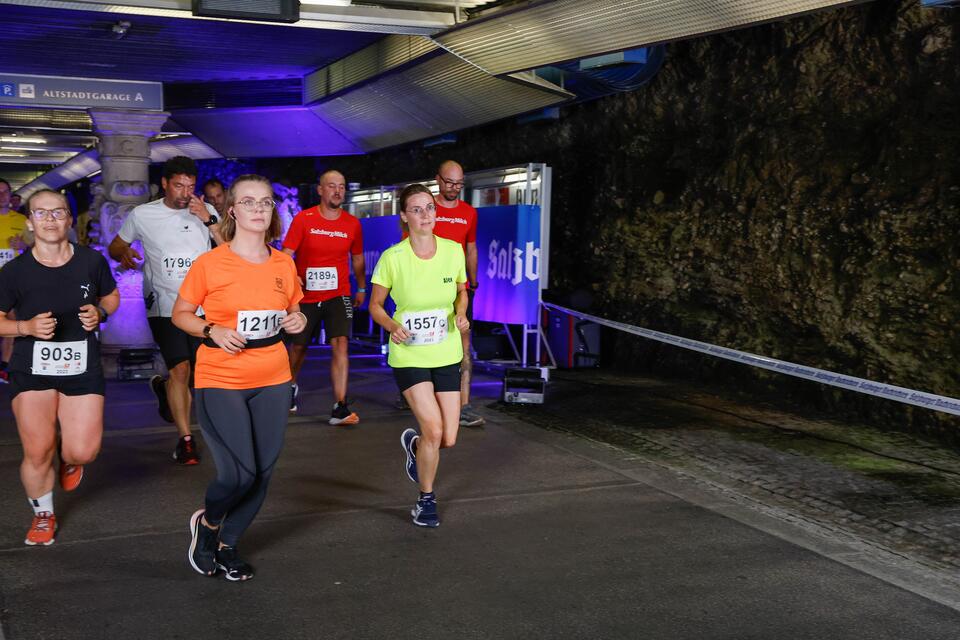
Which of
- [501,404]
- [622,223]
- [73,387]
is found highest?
[622,223]

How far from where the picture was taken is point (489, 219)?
37.2 feet

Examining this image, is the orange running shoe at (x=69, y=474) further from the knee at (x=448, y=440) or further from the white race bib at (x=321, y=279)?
the white race bib at (x=321, y=279)

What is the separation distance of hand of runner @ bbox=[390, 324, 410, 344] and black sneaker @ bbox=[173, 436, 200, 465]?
91.1 inches

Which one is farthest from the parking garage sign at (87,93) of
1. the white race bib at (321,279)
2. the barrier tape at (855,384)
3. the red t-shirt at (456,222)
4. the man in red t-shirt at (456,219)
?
the barrier tape at (855,384)

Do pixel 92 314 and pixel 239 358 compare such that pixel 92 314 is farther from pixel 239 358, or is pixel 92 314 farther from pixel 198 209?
pixel 198 209

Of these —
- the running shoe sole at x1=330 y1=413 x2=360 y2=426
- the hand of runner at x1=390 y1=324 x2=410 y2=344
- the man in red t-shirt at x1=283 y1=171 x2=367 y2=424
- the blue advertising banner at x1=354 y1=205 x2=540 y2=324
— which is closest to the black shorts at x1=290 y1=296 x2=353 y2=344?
the man in red t-shirt at x1=283 y1=171 x2=367 y2=424

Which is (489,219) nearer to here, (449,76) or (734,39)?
(449,76)

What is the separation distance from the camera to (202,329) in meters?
4.11

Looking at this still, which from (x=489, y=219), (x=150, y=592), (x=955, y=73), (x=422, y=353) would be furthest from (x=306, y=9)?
(x=150, y=592)

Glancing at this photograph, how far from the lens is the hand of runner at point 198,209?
250 inches

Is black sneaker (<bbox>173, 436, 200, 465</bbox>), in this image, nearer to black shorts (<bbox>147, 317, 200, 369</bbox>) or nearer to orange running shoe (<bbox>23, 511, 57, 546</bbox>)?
black shorts (<bbox>147, 317, 200, 369</bbox>)

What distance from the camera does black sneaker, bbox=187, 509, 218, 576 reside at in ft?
14.1

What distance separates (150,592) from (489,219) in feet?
25.4

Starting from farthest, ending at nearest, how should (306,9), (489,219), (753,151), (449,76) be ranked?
(449,76)
(489,219)
(753,151)
(306,9)
